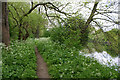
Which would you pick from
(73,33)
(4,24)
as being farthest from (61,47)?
(4,24)

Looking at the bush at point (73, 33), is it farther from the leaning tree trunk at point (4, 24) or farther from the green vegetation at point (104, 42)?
the leaning tree trunk at point (4, 24)

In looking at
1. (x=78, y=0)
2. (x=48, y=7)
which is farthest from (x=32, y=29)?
(x=78, y=0)

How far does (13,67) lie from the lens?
4.41 m

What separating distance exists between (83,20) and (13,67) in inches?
156

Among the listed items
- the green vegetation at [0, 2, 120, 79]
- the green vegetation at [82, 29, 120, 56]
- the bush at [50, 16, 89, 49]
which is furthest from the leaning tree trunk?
the green vegetation at [82, 29, 120, 56]

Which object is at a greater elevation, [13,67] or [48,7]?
[48,7]

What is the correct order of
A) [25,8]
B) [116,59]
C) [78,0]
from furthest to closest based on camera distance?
1. [25,8]
2. [78,0]
3. [116,59]

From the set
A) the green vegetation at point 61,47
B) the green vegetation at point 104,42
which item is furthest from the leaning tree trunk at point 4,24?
the green vegetation at point 104,42

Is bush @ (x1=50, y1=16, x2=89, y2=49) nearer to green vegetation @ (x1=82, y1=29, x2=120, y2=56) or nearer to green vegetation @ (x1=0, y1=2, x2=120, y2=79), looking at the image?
green vegetation @ (x1=0, y1=2, x2=120, y2=79)

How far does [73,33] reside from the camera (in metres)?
6.27

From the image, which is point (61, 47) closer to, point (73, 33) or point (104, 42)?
point (73, 33)

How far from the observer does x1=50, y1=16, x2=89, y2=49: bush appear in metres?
5.66

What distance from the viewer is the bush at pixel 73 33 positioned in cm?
566

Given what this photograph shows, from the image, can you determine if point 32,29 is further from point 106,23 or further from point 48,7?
point 106,23
